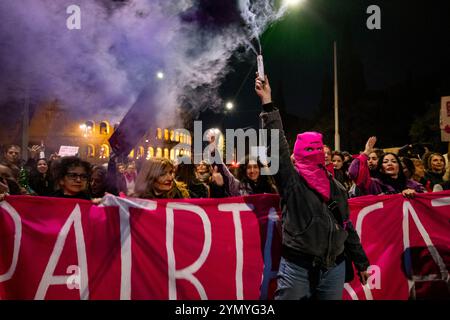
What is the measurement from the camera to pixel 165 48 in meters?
6.16

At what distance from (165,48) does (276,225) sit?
12.3 ft

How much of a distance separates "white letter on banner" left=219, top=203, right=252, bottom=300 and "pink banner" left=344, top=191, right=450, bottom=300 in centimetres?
106

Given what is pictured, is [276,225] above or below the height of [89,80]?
below

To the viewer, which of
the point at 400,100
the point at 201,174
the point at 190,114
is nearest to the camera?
the point at 201,174

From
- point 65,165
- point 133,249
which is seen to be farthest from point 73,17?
point 133,249

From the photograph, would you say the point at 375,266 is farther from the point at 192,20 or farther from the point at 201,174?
the point at 192,20

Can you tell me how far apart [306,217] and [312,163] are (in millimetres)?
413

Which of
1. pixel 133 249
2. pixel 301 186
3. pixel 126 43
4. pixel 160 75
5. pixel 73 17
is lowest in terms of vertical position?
pixel 133 249

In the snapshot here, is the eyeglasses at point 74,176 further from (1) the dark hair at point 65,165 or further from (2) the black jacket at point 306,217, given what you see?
(2) the black jacket at point 306,217

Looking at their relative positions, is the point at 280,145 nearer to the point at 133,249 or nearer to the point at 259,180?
the point at 133,249

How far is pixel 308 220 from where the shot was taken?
9.09 feet

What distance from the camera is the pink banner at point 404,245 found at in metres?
3.81

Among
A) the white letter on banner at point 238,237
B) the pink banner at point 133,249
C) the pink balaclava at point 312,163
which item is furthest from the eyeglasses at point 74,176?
the pink balaclava at point 312,163

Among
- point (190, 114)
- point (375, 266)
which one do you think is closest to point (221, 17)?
point (190, 114)
